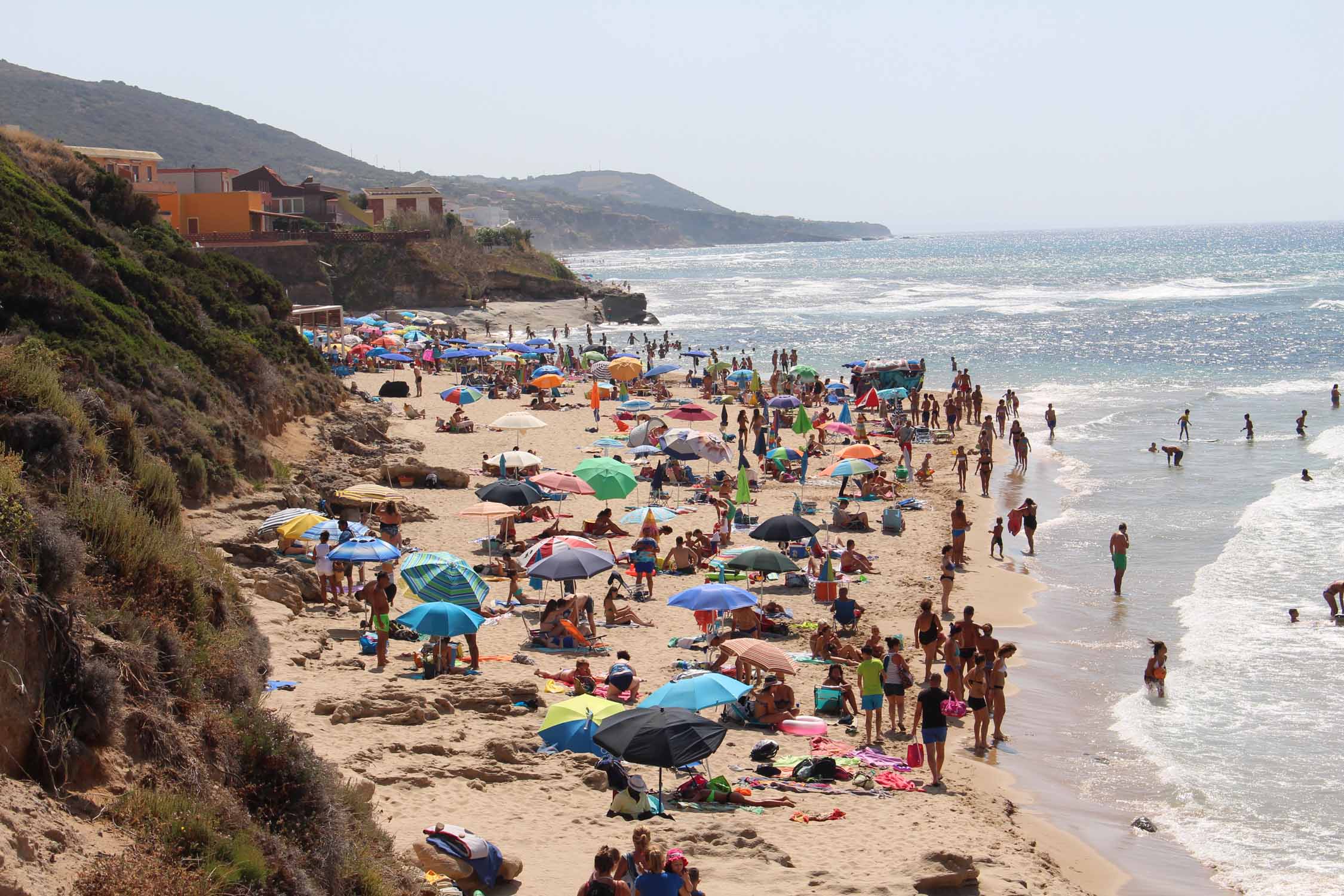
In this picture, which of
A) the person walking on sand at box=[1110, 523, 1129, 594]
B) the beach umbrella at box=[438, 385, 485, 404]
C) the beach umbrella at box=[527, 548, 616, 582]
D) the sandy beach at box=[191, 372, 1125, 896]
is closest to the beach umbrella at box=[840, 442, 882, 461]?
the person walking on sand at box=[1110, 523, 1129, 594]

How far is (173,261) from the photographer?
2075 cm

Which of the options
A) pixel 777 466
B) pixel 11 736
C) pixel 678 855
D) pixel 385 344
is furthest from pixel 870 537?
pixel 385 344

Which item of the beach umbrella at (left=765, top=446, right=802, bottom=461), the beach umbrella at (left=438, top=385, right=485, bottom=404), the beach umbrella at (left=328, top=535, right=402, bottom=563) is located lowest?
the beach umbrella at (left=765, top=446, right=802, bottom=461)

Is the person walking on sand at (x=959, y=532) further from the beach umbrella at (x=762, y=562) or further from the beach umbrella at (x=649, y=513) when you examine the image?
the beach umbrella at (x=762, y=562)

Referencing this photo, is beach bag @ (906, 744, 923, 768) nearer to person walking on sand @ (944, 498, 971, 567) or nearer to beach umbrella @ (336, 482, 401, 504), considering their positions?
person walking on sand @ (944, 498, 971, 567)

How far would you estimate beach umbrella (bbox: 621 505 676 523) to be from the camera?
1667 centimetres

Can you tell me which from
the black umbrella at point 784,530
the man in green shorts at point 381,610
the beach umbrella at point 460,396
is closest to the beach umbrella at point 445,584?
the man in green shorts at point 381,610

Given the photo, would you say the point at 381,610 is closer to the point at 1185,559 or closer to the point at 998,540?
the point at 998,540

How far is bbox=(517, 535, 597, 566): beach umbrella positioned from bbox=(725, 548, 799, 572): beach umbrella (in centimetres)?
174

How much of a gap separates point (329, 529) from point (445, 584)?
107 inches

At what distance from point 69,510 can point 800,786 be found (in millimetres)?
5629

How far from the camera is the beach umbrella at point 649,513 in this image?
16.7 meters

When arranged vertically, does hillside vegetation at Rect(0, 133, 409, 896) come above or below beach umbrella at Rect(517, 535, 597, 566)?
above

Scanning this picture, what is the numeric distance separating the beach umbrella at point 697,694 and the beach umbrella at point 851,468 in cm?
1024
